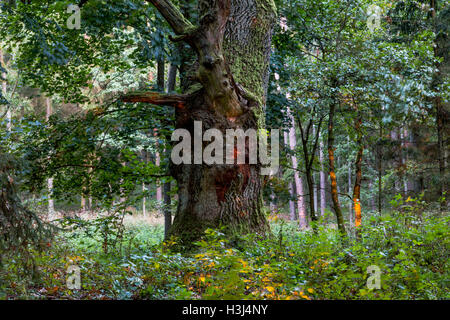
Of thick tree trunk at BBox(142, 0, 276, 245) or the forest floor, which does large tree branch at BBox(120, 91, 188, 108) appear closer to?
thick tree trunk at BBox(142, 0, 276, 245)

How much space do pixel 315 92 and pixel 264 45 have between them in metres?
3.38

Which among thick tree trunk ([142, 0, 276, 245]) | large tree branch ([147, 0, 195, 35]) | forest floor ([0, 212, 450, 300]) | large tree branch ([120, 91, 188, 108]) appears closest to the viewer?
forest floor ([0, 212, 450, 300])

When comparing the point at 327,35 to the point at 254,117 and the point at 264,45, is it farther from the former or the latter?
the point at 254,117

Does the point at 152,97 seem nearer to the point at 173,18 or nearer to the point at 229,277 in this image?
the point at 173,18

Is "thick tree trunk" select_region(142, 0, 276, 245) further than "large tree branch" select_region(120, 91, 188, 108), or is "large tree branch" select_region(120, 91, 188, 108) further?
"large tree branch" select_region(120, 91, 188, 108)

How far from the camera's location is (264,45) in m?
7.08

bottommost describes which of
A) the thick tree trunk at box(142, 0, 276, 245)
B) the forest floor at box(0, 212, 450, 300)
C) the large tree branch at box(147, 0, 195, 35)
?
the forest floor at box(0, 212, 450, 300)

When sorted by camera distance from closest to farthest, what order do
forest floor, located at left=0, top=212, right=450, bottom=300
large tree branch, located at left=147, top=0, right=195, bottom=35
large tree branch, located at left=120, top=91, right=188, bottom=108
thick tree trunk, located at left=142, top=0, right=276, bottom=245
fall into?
forest floor, located at left=0, top=212, right=450, bottom=300 < thick tree trunk, located at left=142, top=0, right=276, bottom=245 < large tree branch, located at left=147, top=0, right=195, bottom=35 < large tree branch, located at left=120, top=91, right=188, bottom=108

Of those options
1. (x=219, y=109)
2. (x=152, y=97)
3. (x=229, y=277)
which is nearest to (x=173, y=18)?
(x=152, y=97)

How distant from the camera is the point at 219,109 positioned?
20.5ft

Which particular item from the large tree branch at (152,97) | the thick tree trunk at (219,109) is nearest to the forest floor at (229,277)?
the thick tree trunk at (219,109)

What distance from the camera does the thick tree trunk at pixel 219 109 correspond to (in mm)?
5980

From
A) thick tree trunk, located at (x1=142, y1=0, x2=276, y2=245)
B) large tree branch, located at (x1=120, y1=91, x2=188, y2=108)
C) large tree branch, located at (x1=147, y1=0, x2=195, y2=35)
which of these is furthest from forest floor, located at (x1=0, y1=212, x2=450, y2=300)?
large tree branch, located at (x1=147, y1=0, x2=195, y2=35)

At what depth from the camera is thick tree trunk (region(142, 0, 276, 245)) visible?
598 centimetres
